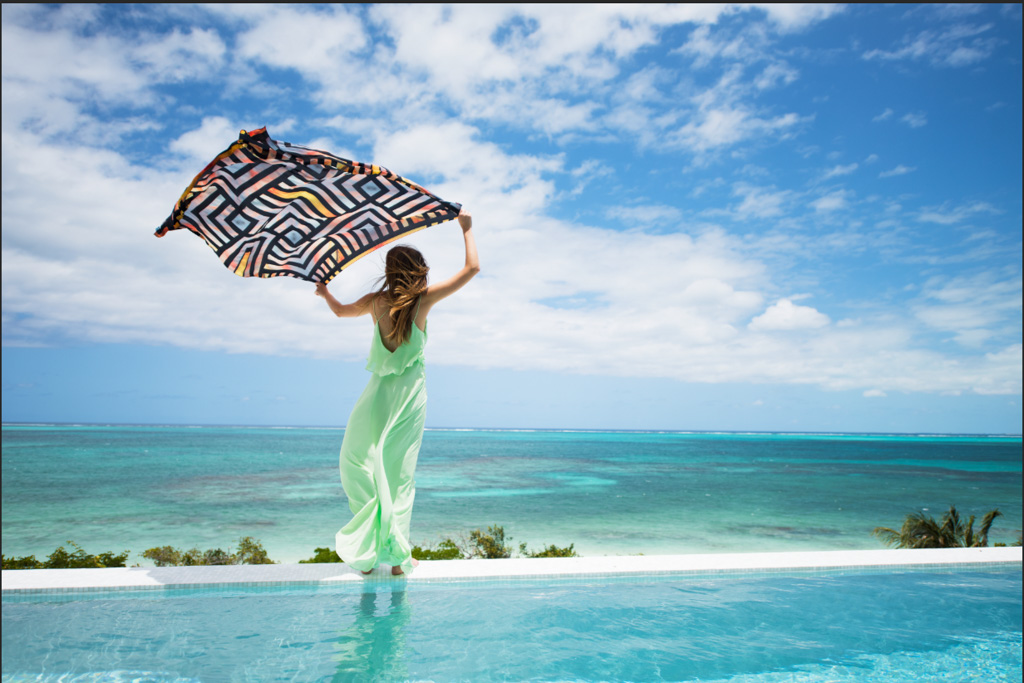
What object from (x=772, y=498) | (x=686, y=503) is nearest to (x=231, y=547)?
(x=686, y=503)

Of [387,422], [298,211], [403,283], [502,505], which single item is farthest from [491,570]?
[502,505]

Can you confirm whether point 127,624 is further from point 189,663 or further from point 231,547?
point 231,547

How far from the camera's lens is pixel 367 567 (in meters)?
3.63

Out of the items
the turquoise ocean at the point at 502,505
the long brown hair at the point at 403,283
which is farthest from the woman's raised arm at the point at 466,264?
the turquoise ocean at the point at 502,505

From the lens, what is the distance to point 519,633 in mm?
3141

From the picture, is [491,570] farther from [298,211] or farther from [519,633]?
[298,211]

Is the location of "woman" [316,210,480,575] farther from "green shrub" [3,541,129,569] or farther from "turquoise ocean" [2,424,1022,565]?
"turquoise ocean" [2,424,1022,565]

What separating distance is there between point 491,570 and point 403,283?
225cm

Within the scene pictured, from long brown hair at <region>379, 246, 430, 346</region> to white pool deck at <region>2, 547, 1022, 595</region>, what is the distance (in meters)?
1.82

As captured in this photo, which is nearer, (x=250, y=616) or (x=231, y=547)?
(x=250, y=616)

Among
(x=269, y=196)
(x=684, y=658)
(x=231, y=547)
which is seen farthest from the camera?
(x=231, y=547)

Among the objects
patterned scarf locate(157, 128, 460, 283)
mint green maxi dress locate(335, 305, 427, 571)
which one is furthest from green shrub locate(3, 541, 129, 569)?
patterned scarf locate(157, 128, 460, 283)

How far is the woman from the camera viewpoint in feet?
11.5

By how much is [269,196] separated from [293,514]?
18.2m
